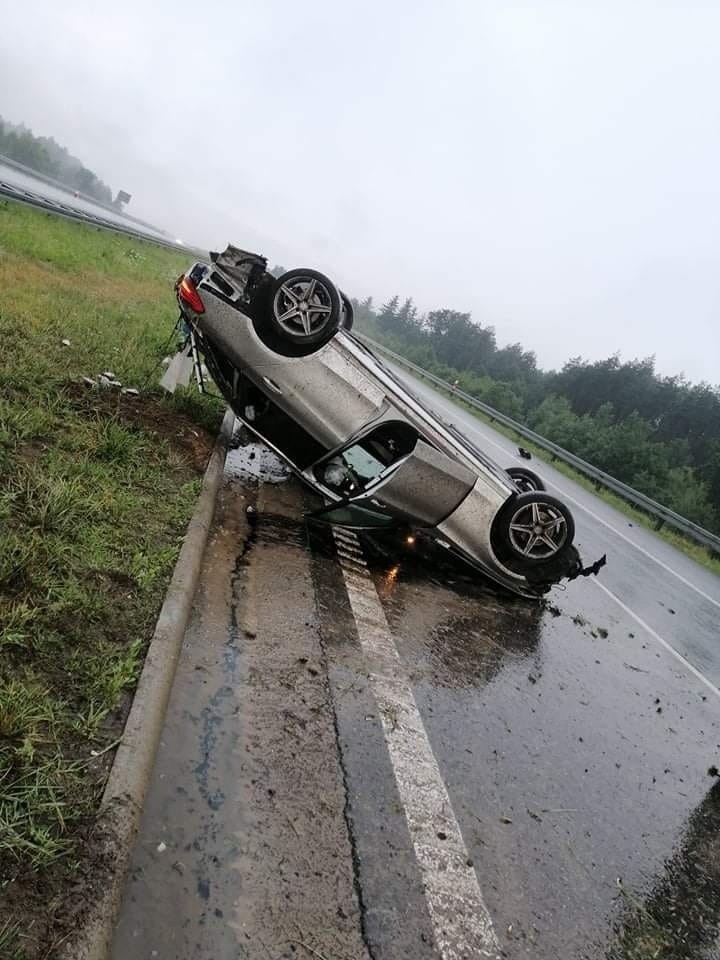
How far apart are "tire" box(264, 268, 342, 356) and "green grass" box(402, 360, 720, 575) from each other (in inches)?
470

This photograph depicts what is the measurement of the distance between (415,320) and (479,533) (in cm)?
10203

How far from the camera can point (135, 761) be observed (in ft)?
7.56

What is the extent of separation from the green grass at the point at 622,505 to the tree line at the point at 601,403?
17.5ft

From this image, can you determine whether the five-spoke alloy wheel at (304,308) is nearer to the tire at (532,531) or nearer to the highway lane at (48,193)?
the tire at (532,531)

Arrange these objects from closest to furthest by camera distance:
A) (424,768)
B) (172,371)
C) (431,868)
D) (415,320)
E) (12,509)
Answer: (431,868)
(424,768)
(12,509)
(172,371)
(415,320)

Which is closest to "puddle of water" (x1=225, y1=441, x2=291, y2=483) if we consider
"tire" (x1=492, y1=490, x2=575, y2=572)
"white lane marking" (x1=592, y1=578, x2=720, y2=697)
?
"tire" (x1=492, y1=490, x2=575, y2=572)

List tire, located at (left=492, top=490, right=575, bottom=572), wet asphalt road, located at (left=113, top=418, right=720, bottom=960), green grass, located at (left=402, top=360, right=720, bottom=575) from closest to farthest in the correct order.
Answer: wet asphalt road, located at (left=113, top=418, right=720, bottom=960)
tire, located at (left=492, top=490, right=575, bottom=572)
green grass, located at (left=402, top=360, right=720, bottom=575)

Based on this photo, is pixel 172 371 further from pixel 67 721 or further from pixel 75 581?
pixel 67 721

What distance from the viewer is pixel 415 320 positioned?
340 feet

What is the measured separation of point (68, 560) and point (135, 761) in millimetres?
1313

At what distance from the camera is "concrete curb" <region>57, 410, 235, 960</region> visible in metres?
1.75

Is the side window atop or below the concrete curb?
atop

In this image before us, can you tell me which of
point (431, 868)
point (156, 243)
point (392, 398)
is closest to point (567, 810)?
point (431, 868)

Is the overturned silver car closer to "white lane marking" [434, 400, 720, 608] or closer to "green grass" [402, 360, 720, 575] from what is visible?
"white lane marking" [434, 400, 720, 608]
